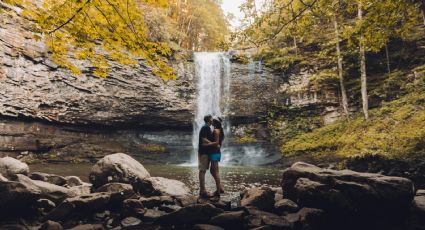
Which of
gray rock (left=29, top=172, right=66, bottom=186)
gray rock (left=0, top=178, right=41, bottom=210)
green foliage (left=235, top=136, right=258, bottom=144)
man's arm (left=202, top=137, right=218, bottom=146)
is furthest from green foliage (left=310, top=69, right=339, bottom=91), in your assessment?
gray rock (left=0, top=178, right=41, bottom=210)

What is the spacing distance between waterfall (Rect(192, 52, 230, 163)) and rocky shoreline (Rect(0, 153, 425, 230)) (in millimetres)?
15500

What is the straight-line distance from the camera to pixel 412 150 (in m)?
9.84

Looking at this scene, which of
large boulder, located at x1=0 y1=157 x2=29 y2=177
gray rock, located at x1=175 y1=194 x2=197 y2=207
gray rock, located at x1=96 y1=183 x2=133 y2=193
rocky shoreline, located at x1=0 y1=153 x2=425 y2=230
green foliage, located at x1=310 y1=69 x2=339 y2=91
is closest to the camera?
rocky shoreline, located at x1=0 y1=153 x2=425 y2=230

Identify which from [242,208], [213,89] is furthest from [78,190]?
[213,89]

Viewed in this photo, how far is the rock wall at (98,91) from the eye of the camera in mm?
15031

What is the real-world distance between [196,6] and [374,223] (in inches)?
1121

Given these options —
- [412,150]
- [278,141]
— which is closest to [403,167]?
[412,150]

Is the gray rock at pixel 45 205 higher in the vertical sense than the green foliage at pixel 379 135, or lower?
lower

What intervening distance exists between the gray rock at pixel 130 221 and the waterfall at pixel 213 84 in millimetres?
16097

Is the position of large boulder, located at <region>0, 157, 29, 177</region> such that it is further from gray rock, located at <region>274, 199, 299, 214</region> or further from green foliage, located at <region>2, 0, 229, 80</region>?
gray rock, located at <region>274, 199, 299, 214</region>

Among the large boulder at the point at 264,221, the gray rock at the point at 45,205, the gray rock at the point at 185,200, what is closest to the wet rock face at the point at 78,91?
the gray rock at the point at 45,205

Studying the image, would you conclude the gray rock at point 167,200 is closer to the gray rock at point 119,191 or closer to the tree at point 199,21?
the gray rock at point 119,191

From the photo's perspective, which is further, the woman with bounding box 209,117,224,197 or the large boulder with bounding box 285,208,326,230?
the woman with bounding box 209,117,224,197

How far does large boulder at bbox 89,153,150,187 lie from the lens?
672 centimetres
